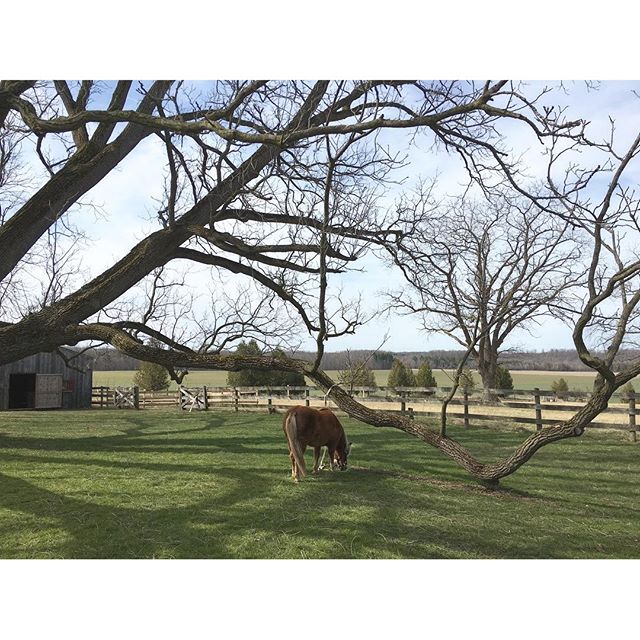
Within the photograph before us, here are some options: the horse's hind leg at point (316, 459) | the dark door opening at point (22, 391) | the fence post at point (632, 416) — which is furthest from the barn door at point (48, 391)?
the fence post at point (632, 416)

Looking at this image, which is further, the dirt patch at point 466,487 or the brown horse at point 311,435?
the brown horse at point 311,435

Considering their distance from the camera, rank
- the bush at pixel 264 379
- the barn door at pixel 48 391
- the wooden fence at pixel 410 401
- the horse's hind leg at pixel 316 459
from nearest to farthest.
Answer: the horse's hind leg at pixel 316 459, the wooden fence at pixel 410 401, the barn door at pixel 48 391, the bush at pixel 264 379

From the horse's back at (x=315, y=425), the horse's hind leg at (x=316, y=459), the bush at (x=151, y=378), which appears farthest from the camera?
the bush at (x=151, y=378)

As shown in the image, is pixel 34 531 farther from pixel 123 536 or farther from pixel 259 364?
pixel 259 364

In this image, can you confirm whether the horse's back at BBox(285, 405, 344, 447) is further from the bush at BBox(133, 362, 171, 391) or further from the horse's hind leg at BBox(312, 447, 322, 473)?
the bush at BBox(133, 362, 171, 391)

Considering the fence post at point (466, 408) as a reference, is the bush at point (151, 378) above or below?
above

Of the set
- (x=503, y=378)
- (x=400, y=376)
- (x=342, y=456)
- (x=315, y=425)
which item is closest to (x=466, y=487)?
(x=342, y=456)

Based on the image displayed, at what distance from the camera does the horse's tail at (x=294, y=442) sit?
20.4ft

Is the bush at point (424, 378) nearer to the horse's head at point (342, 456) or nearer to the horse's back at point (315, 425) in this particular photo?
the horse's head at point (342, 456)

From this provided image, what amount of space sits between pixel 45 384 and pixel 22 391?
143 cm

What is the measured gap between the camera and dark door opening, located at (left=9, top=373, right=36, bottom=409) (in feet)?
64.2

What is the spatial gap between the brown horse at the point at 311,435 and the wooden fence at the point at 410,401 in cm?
34

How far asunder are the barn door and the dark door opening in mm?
320
